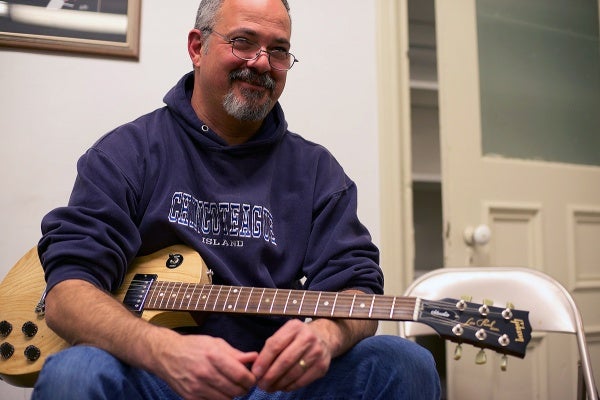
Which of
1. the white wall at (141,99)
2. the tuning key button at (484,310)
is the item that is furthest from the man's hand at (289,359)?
the white wall at (141,99)

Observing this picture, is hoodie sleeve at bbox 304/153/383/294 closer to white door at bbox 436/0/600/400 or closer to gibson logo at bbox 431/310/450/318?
gibson logo at bbox 431/310/450/318

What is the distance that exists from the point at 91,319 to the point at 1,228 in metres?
0.75

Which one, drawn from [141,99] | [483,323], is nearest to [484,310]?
[483,323]

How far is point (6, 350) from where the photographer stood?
3.57ft

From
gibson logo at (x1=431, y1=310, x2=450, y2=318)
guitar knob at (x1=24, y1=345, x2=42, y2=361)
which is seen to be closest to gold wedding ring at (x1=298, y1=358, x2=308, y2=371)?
gibson logo at (x1=431, y1=310, x2=450, y2=318)

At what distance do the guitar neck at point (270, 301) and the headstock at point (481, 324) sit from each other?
37 millimetres

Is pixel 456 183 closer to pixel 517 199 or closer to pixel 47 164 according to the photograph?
pixel 517 199

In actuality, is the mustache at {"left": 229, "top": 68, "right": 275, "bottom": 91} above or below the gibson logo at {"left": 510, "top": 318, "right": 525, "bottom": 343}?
above

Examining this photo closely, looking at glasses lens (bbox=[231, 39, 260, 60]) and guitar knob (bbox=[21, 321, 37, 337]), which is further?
glasses lens (bbox=[231, 39, 260, 60])

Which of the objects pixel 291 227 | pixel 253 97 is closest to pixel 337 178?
pixel 291 227

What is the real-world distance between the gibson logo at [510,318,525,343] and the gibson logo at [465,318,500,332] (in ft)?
0.09

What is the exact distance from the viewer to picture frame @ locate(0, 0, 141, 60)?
61.6 inches

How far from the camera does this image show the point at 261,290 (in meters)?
1.01

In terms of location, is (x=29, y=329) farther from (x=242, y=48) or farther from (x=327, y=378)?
(x=242, y=48)
